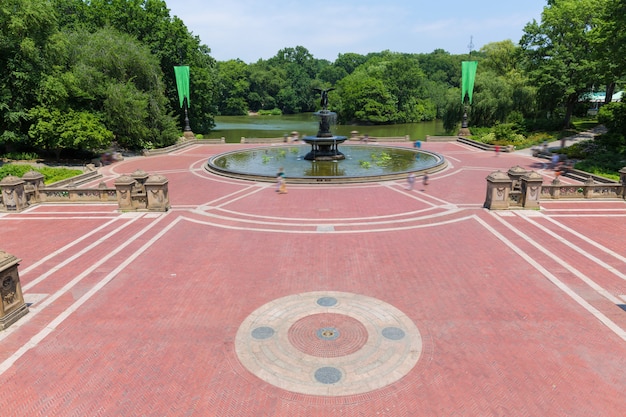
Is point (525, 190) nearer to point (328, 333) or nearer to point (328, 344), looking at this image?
point (328, 333)

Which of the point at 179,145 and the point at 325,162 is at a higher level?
the point at 179,145

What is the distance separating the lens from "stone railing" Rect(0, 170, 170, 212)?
1989cm

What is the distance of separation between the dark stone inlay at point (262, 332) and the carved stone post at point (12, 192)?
17637 mm

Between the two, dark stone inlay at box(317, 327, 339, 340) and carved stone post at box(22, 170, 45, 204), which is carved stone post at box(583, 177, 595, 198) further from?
carved stone post at box(22, 170, 45, 204)

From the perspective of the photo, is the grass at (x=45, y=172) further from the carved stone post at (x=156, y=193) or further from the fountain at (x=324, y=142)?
the fountain at (x=324, y=142)

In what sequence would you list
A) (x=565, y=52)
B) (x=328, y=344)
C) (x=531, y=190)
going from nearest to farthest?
1. (x=328, y=344)
2. (x=531, y=190)
3. (x=565, y=52)

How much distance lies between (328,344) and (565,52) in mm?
51541

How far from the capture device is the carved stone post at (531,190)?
1928cm

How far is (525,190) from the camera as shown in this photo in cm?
1947

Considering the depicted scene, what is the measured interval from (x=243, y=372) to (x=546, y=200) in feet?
64.2

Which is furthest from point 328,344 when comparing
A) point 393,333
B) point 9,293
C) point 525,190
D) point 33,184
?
point 33,184

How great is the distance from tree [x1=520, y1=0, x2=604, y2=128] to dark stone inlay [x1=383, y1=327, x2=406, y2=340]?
46461 mm

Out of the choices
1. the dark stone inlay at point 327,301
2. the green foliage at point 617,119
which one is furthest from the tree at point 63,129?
the green foliage at point 617,119

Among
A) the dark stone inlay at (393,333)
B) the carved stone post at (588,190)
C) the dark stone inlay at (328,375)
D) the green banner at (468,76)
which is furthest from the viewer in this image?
the green banner at (468,76)
